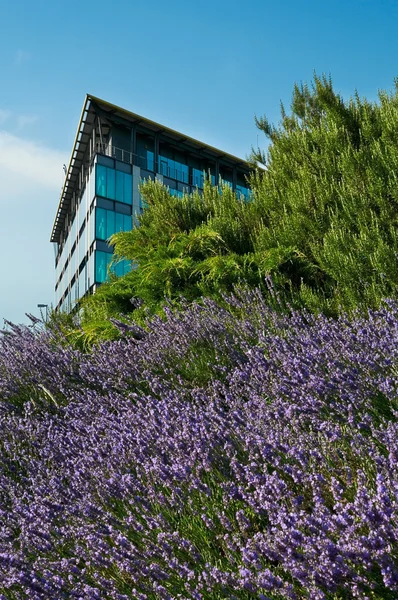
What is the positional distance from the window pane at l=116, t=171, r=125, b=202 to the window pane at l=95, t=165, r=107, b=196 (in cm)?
89

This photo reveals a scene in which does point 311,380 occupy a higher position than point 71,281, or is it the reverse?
point 71,281

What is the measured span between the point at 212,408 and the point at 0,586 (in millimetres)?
1227

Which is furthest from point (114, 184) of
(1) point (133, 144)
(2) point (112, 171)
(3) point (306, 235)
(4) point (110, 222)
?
(3) point (306, 235)

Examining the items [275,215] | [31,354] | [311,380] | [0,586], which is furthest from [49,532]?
[275,215]

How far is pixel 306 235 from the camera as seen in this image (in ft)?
17.5

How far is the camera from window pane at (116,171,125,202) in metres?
29.1

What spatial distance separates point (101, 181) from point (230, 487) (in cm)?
2796

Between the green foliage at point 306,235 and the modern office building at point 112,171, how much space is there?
17.7 meters

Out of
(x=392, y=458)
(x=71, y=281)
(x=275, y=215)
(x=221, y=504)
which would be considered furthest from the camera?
(x=71, y=281)

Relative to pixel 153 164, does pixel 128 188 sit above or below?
below

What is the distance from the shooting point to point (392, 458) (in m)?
1.74

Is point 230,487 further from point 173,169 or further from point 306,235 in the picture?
point 173,169

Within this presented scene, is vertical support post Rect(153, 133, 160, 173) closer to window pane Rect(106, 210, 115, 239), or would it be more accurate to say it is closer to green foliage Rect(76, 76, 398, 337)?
window pane Rect(106, 210, 115, 239)

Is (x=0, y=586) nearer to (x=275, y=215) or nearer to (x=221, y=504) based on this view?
(x=221, y=504)
